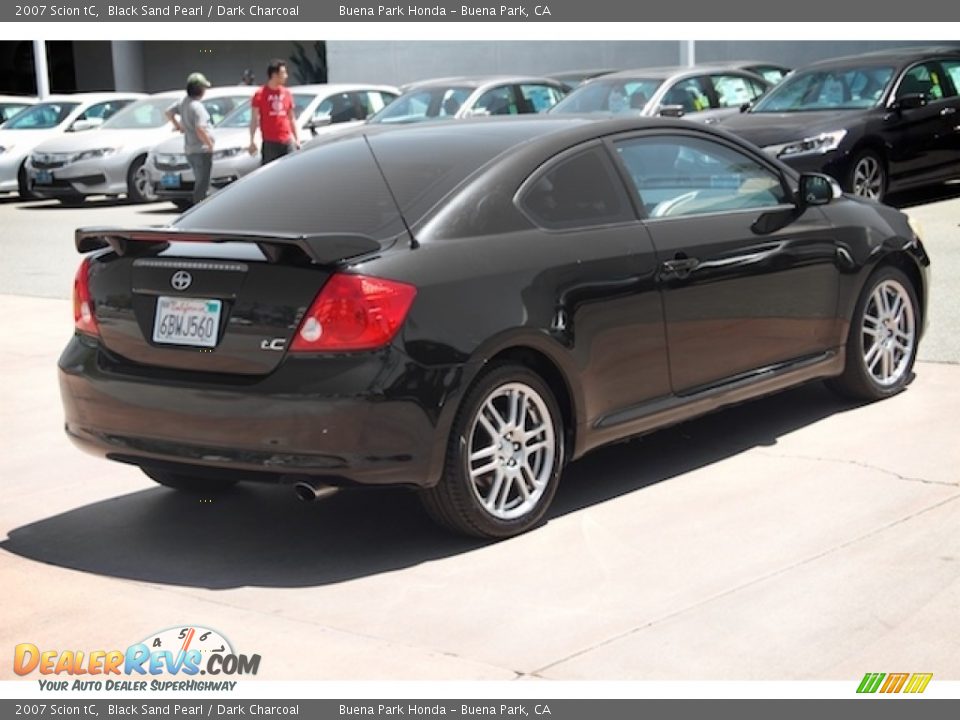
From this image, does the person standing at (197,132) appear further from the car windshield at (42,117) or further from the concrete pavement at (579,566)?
the concrete pavement at (579,566)

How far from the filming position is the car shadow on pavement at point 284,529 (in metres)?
5.66

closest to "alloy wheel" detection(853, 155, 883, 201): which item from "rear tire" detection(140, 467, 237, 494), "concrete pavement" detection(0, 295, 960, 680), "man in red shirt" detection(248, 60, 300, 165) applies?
"man in red shirt" detection(248, 60, 300, 165)

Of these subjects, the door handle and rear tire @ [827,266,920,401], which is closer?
the door handle

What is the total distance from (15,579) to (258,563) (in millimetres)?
841

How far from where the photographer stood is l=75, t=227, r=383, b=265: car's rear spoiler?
539 cm

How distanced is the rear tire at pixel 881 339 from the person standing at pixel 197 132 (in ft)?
37.6

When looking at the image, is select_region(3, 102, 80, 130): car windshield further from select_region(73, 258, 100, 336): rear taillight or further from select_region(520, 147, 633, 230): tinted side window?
select_region(520, 147, 633, 230): tinted side window

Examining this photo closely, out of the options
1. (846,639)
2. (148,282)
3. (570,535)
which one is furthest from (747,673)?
(148,282)

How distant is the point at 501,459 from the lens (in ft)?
19.0

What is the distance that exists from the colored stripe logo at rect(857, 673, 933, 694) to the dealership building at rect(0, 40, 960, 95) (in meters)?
21.1

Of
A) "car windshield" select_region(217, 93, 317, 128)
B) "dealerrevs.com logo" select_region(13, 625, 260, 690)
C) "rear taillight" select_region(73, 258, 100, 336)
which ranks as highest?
"rear taillight" select_region(73, 258, 100, 336)

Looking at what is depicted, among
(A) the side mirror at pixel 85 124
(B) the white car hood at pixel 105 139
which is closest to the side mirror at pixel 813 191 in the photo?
(B) the white car hood at pixel 105 139

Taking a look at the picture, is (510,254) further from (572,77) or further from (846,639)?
(572,77)
